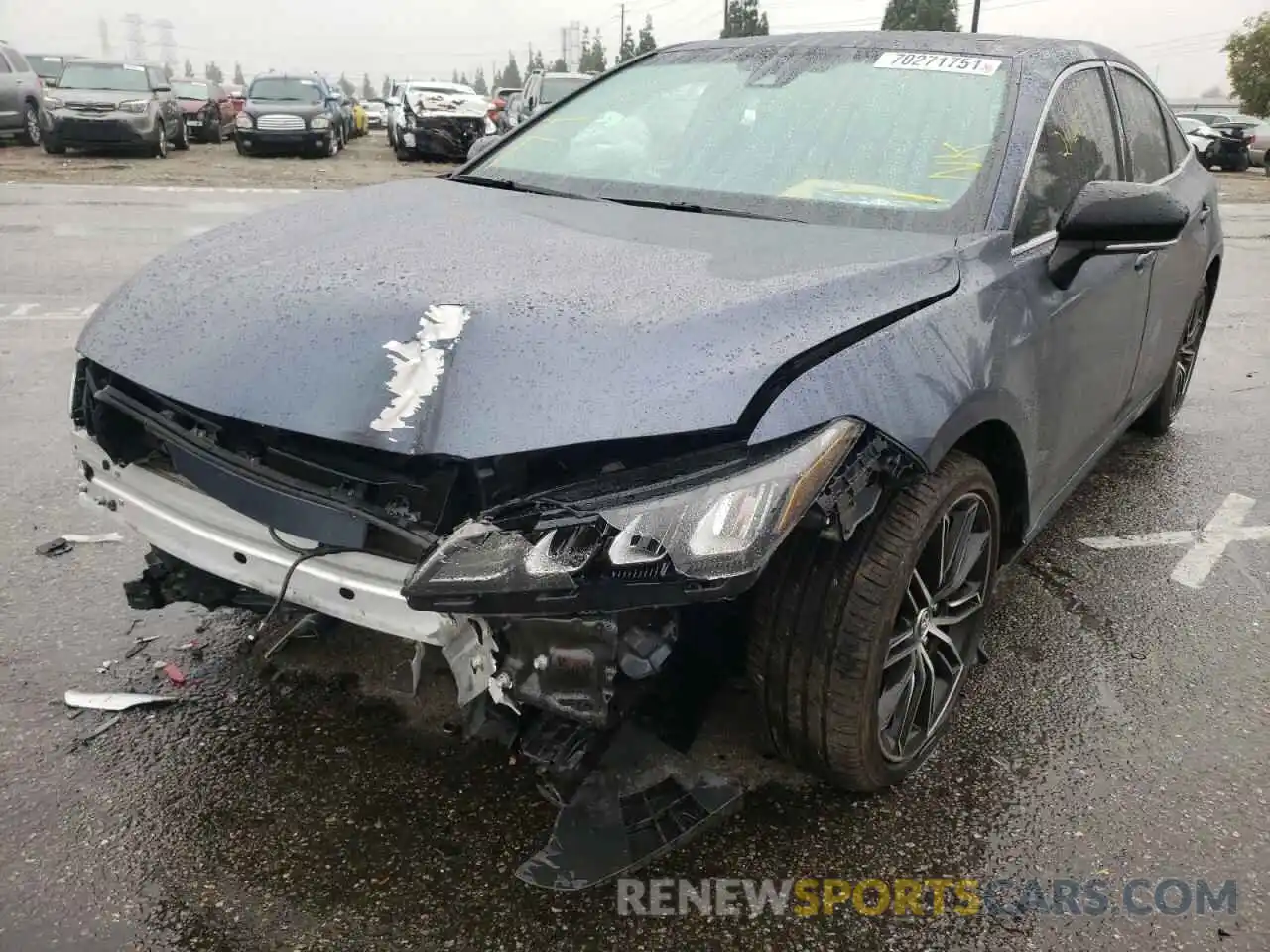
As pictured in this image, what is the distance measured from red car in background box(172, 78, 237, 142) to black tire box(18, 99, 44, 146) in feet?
13.2

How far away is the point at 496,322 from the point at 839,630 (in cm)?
92

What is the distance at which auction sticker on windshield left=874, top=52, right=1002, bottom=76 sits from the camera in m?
3.01

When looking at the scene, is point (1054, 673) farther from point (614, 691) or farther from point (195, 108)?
point (195, 108)

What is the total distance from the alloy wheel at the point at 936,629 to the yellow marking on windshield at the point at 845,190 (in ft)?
2.69

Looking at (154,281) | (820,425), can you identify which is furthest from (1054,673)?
(154,281)

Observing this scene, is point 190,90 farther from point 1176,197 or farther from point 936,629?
point 936,629

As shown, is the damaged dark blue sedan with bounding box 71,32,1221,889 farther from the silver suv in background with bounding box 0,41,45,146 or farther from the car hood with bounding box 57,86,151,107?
the silver suv in background with bounding box 0,41,45,146

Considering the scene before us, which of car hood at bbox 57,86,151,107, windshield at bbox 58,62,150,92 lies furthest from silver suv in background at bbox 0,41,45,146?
car hood at bbox 57,86,151,107

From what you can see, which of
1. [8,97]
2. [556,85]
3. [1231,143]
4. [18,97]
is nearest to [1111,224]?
[556,85]

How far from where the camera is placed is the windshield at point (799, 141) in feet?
8.93

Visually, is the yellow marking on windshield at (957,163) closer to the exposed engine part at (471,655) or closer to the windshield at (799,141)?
the windshield at (799,141)

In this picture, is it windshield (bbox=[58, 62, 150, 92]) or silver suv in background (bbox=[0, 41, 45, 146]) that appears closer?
windshield (bbox=[58, 62, 150, 92])

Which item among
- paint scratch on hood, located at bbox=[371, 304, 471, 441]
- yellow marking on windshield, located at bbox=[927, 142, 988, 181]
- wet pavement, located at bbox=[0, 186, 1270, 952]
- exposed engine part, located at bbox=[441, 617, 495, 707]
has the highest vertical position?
yellow marking on windshield, located at bbox=[927, 142, 988, 181]

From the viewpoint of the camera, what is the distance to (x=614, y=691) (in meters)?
1.86
